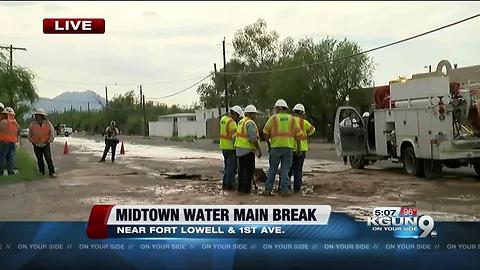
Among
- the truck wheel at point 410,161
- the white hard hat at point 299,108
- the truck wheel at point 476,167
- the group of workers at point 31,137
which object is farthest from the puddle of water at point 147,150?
the truck wheel at point 476,167

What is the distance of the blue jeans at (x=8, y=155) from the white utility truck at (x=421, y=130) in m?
2.05

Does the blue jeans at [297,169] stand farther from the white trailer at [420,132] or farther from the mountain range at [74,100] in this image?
the mountain range at [74,100]

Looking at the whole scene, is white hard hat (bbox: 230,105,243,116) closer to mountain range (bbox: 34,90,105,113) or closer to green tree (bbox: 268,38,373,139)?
green tree (bbox: 268,38,373,139)

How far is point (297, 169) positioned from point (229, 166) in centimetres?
46

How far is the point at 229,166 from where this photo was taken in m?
3.85

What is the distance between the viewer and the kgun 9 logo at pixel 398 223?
3.11 m

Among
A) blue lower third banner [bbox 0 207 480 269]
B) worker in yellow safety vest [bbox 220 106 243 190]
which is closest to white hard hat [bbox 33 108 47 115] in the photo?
blue lower third banner [bbox 0 207 480 269]

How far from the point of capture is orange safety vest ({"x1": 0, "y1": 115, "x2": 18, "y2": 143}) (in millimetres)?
3236

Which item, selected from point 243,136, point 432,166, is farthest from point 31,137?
point 432,166

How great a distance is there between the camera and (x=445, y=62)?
333 centimetres

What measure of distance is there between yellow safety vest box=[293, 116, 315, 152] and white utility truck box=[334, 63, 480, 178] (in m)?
0.31

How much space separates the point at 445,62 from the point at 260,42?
1057mm

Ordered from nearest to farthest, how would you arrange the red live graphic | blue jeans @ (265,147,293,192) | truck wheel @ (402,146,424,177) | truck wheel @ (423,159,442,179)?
the red live graphic → blue jeans @ (265,147,293,192) → truck wheel @ (402,146,424,177) → truck wheel @ (423,159,442,179)

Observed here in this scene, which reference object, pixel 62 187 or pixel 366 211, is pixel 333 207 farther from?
pixel 62 187
